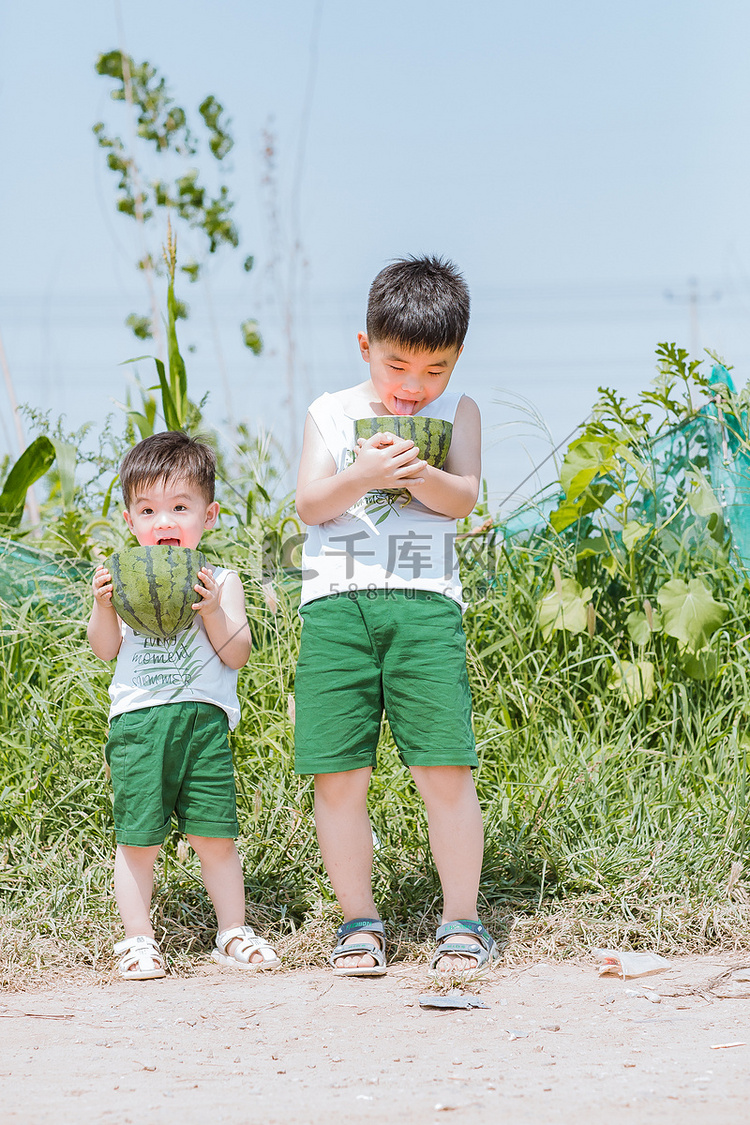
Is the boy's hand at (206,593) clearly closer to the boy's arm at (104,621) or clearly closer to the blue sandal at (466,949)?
the boy's arm at (104,621)

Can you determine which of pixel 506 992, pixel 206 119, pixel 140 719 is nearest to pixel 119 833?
pixel 140 719

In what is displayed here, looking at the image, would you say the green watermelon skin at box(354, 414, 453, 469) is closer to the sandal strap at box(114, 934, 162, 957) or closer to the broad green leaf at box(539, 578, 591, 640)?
the broad green leaf at box(539, 578, 591, 640)

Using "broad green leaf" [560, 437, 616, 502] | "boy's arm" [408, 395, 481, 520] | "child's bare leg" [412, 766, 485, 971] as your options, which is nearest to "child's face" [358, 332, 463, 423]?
"boy's arm" [408, 395, 481, 520]

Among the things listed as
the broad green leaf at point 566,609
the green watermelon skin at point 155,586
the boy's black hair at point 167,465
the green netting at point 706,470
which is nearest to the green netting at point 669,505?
the green netting at point 706,470

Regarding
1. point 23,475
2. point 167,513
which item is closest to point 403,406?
point 167,513

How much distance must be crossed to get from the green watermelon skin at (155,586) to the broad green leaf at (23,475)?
184 centimetres

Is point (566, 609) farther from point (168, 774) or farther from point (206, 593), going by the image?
point (168, 774)

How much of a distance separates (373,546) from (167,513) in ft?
1.76

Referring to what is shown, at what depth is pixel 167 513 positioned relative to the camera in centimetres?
264

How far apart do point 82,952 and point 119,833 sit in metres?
0.31

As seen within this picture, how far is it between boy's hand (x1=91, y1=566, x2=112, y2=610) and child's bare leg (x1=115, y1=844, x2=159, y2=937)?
0.59 metres

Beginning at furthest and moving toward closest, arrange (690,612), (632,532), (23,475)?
(23,475) < (632,532) < (690,612)

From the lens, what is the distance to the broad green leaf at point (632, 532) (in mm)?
3312

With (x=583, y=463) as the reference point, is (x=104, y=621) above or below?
below
